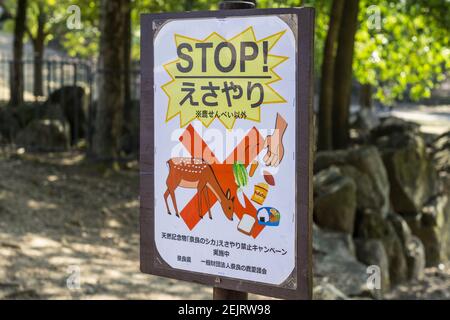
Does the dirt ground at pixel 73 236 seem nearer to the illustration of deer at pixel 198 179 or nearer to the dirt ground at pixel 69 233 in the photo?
the dirt ground at pixel 69 233

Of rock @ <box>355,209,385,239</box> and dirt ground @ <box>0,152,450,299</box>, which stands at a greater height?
dirt ground @ <box>0,152,450,299</box>

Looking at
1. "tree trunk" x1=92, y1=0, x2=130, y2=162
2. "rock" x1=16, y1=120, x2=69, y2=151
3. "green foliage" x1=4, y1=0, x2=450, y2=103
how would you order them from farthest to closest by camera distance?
"green foliage" x1=4, y1=0, x2=450, y2=103, "rock" x1=16, y1=120, x2=69, y2=151, "tree trunk" x1=92, y1=0, x2=130, y2=162

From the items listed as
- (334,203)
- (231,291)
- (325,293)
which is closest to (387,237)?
(334,203)

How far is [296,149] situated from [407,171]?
39.7 ft

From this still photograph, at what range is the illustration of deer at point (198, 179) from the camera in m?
3.65

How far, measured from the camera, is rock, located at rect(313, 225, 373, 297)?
9359 millimetres

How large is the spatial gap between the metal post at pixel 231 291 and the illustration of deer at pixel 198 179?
15.1 inches

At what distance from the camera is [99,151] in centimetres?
1308

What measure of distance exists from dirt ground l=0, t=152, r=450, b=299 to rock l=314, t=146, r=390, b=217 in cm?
147

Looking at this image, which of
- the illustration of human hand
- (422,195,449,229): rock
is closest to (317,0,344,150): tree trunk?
(422,195,449,229): rock

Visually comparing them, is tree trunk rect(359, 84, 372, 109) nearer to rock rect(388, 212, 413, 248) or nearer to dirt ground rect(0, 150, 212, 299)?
rock rect(388, 212, 413, 248)

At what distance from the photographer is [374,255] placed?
1152 cm

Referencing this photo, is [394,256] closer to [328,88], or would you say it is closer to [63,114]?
[328,88]
